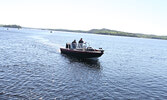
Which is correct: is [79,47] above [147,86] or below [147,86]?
above

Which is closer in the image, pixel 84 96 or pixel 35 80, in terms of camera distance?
pixel 84 96

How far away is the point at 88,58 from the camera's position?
89.1 ft

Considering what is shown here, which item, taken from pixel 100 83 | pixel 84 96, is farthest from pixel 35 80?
pixel 100 83

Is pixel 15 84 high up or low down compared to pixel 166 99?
up

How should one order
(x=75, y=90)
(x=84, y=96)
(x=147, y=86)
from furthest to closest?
(x=147, y=86) → (x=75, y=90) → (x=84, y=96)

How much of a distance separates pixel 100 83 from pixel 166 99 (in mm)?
5830

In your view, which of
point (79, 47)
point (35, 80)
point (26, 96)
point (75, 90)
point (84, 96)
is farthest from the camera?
point (79, 47)

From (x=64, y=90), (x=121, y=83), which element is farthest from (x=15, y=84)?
(x=121, y=83)

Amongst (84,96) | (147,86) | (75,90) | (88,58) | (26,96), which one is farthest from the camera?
(88,58)

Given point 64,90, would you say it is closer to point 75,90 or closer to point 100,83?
point 75,90

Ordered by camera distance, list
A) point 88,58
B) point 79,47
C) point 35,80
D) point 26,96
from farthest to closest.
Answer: point 79,47, point 88,58, point 35,80, point 26,96

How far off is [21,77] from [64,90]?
195 inches

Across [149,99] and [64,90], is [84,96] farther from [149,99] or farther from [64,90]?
[149,99]

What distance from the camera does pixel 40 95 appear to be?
11320mm
